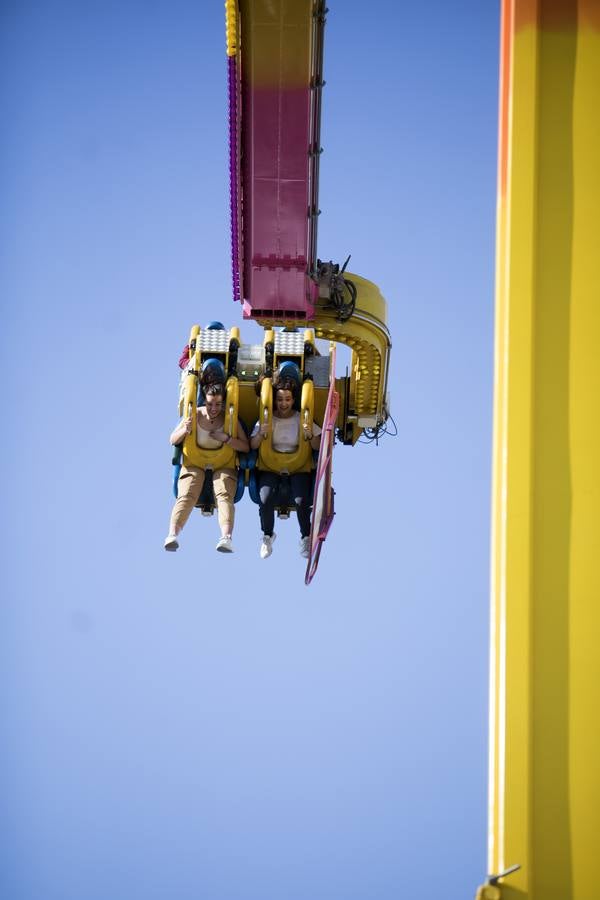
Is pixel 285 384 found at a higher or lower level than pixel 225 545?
higher

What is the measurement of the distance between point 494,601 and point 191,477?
8.34 m

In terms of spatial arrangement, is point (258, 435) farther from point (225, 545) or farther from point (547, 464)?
point (547, 464)

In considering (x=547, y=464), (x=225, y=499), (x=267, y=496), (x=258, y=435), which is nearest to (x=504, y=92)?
(x=547, y=464)

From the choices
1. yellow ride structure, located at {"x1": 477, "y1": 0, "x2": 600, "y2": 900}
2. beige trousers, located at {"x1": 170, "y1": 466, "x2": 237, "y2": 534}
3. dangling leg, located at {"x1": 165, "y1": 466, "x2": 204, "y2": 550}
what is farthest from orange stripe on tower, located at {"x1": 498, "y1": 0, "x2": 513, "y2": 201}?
dangling leg, located at {"x1": 165, "y1": 466, "x2": 204, "y2": 550}

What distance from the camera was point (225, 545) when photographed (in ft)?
38.5

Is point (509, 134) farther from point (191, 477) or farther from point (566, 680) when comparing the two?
point (191, 477)

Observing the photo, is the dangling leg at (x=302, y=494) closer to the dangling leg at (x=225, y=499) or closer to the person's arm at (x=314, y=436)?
the person's arm at (x=314, y=436)

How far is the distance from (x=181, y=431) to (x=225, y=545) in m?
1.07

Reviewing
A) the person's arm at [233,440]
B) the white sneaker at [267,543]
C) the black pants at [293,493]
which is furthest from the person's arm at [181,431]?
the white sneaker at [267,543]

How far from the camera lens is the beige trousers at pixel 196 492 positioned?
12008 mm

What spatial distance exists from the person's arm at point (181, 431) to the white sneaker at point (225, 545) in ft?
3.11

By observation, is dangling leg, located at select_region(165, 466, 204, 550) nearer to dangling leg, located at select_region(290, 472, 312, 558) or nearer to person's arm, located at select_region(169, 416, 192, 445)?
person's arm, located at select_region(169, 416, 192, 445)

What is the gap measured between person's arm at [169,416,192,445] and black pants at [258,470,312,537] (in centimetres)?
76

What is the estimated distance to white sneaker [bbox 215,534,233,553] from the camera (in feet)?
38.4
